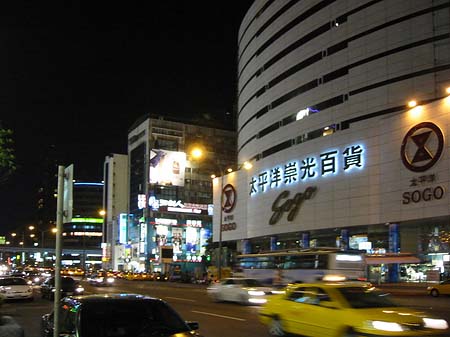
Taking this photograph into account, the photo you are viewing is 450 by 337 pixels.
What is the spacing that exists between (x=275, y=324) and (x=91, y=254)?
533 feet

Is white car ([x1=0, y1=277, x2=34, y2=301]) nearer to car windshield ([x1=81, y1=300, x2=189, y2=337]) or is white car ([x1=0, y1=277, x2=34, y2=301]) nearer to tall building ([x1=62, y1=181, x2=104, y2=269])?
car windshield ([x1=81, y1=300, x2=189, y2=337])

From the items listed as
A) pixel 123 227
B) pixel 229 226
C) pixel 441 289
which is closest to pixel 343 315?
pixel 441 289

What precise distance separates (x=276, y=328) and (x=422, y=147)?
119 feet

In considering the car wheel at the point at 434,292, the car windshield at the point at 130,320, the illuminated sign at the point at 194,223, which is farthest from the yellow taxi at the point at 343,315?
the illuminated sign at the point at 194,223

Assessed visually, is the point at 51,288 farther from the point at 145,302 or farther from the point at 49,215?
the point at 49,215

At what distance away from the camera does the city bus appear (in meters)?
34.1

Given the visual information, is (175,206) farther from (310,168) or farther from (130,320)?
(130,320)

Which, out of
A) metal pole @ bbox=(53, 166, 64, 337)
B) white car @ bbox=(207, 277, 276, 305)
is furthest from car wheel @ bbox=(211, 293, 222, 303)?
metal pole @ bbox=(53, 166, 64, 337)

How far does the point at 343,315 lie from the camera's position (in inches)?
476

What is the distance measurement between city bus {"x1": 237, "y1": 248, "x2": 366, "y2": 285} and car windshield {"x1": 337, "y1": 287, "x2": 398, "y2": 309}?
20.2 m

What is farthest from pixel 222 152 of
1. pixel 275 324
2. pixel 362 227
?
pixel 275 324

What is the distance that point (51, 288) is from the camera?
32.6 metres

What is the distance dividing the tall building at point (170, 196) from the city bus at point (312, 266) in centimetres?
7698

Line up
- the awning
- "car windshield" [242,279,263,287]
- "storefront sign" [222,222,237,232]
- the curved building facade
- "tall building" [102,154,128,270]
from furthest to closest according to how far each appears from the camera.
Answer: "tall building" [102,154,128,270] → "storefront sign" [222,222,237,232] → the curved building facade → the awning → "car windshield" [242,279,263,287]
